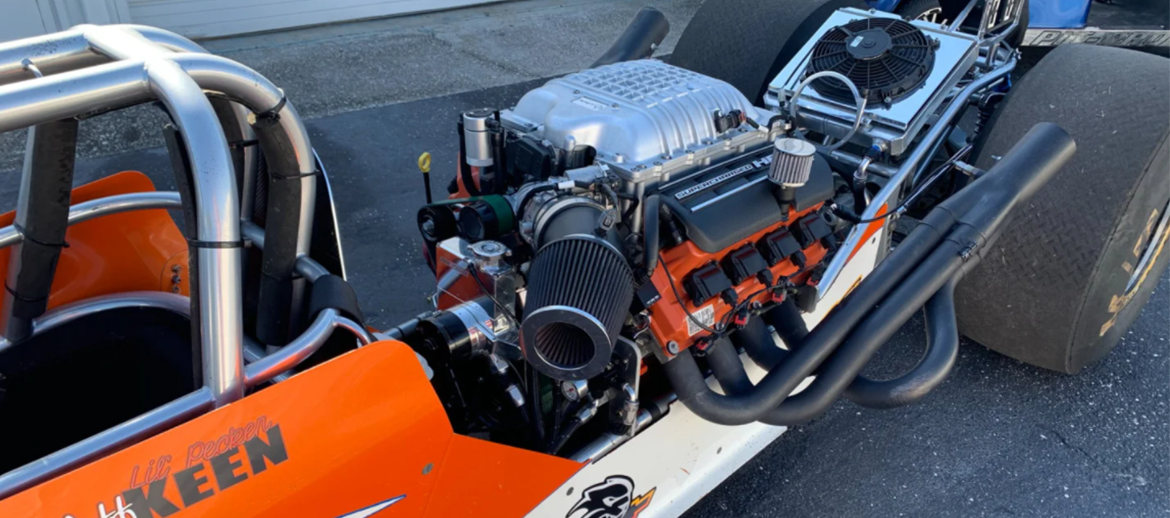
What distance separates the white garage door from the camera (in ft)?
18.1

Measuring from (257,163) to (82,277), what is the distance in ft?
1.76

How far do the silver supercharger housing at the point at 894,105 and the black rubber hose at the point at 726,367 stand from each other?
936 millimetres

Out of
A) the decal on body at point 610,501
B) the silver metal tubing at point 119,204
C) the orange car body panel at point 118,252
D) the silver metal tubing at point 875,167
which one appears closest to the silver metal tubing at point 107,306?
the orange car body panel at point 118,252

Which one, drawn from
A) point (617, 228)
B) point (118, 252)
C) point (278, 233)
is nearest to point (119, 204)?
point (118, 252)

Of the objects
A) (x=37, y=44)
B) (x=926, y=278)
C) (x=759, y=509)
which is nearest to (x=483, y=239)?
(x=37, y=44)

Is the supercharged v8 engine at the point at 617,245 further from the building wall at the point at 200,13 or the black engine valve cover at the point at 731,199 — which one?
the building wall at the point at 200,13

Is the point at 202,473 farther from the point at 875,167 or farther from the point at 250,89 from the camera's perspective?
the point at 875,167

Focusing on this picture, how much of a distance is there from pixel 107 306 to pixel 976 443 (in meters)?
Result: 2.54

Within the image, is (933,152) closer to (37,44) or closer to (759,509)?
(759,509)

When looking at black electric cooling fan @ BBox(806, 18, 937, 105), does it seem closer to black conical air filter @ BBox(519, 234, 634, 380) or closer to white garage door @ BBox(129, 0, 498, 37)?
black conical air filter @ BBox(519, 234, 634, 380)

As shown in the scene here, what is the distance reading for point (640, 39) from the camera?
280 cm

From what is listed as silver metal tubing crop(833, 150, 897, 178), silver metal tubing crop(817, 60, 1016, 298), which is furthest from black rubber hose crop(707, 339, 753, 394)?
silver metal tubing crop(833, 150, 897, 178)

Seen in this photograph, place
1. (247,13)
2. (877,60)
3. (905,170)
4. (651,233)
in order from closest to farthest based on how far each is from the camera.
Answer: (651,233)
(905,170)
(877,60)
(247,13)

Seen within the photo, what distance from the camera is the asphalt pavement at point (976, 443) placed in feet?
8.03
